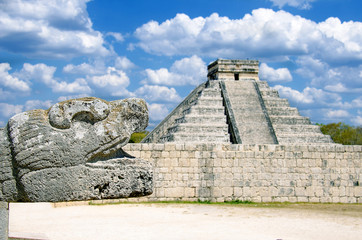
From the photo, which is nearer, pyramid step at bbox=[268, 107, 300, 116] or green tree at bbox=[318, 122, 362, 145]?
pyramid step at bbox=[268, 107, 300, 116]

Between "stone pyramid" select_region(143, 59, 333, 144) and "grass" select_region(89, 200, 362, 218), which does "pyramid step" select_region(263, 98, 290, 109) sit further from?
"grass" select_region(89, 200, 362, 218)

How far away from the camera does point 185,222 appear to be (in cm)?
870

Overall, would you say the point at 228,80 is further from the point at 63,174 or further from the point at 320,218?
the point at 63,174

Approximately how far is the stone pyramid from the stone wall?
16.0 ft

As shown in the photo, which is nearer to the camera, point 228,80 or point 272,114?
point 272,114

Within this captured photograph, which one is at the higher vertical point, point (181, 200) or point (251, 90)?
point (251, 90)

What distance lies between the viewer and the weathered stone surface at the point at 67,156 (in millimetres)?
3188

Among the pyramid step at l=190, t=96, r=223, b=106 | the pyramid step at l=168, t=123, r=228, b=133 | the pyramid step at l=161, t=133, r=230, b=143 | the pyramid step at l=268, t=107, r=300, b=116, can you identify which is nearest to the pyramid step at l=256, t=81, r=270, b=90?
the pyramid step at l=268, t=107, r=300, b=116

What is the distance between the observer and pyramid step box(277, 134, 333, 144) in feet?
63.8

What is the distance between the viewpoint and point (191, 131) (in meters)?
18.3

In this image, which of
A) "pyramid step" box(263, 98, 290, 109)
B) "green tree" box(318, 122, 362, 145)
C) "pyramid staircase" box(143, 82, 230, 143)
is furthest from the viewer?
"green tree" box(318, 122, 362, 145)

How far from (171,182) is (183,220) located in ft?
11.7

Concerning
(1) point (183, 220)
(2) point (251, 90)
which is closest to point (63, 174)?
(1) point (183, 220)

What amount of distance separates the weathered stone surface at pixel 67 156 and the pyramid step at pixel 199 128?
14.8 metres
